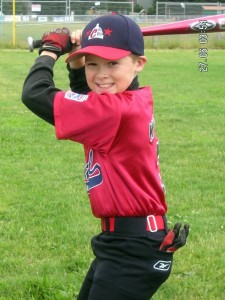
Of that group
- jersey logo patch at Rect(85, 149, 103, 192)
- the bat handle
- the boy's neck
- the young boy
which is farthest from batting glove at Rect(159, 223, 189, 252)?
the bat handle

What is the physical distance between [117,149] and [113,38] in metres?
0.47

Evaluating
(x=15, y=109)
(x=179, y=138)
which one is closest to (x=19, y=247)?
(x=179, y=138)

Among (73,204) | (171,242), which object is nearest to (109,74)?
(171,242)

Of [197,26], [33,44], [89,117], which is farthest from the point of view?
[197,26]

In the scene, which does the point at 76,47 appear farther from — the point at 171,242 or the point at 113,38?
the point at 171,242

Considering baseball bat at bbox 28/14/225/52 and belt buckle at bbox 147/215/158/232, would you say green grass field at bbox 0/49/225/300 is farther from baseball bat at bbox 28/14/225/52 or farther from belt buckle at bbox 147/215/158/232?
baseball bat at bbox 28/14/225/52

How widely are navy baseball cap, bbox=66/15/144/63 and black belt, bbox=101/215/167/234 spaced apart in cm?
68

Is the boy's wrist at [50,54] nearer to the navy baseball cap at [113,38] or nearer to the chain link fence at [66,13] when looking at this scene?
the navy baseball cap at [113,38]

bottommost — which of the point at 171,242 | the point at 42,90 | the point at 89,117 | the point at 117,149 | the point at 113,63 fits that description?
the point at 171,242

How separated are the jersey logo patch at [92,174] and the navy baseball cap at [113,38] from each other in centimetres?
43

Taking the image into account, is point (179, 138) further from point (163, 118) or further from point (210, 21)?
point (210, 21)

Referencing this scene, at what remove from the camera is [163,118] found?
11.0 m

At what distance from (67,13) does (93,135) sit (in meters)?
33.4

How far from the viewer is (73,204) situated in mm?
6160
